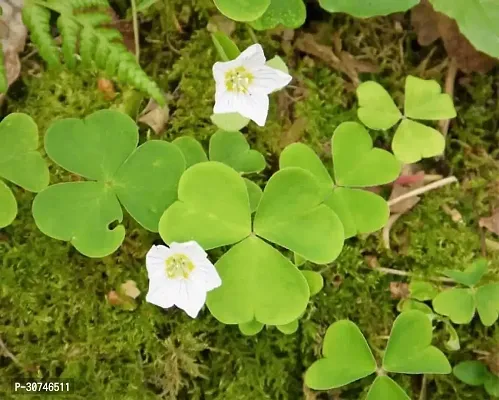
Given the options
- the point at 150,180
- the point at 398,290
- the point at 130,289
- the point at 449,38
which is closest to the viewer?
the point at 150,180

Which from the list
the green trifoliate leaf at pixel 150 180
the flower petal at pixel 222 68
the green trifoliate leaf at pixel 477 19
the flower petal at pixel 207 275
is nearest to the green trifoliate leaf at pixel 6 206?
the green trifoliate leaf at pixel 150 180

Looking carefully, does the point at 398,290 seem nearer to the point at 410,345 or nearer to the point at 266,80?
the point at 410,345

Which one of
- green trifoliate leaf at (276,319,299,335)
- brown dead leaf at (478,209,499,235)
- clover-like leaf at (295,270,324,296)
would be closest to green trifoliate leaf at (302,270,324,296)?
clover-like leaf at (295,270,324,296)

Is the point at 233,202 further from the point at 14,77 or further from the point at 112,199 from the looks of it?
the point at 14,77

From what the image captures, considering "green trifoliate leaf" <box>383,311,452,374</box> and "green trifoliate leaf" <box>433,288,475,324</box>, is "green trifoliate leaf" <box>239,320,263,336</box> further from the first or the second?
"green trifoliate leaf" <box>433,288,475,324</box>

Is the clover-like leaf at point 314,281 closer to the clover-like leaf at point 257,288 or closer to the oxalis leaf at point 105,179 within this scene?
the clover-like leaf at point 257,288

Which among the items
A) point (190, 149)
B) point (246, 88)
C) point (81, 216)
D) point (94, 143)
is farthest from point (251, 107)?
point (81, 216)
